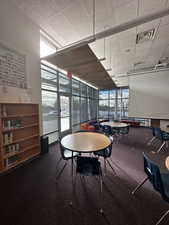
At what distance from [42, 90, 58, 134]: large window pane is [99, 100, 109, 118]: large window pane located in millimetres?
6261

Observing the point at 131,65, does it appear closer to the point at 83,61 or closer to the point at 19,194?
the point at 83,61

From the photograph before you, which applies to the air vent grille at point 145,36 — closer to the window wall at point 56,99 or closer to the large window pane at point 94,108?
the window wall at point 56,99

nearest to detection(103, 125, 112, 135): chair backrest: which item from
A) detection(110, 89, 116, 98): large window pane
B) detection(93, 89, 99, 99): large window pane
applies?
detection(93, 89, 99, 99): large window pane

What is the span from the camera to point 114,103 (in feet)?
31.6

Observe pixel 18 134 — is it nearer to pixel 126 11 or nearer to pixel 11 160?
pixel 11 160

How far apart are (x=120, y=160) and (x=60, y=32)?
4.33 meters

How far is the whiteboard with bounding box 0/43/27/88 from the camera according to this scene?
2387 millimetres

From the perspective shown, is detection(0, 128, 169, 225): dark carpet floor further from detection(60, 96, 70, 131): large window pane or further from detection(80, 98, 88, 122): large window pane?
detection(80, 98, 88, 122): large window pane

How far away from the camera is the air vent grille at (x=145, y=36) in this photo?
10.5ft

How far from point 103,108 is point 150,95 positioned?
5.00 m

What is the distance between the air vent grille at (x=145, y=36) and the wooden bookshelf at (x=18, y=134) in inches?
157

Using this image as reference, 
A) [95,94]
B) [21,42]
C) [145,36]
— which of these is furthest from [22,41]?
[95,94]

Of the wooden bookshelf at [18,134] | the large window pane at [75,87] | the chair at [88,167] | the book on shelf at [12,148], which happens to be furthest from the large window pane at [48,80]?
the chair at [88,167]

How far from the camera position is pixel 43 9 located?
2.55 meters
